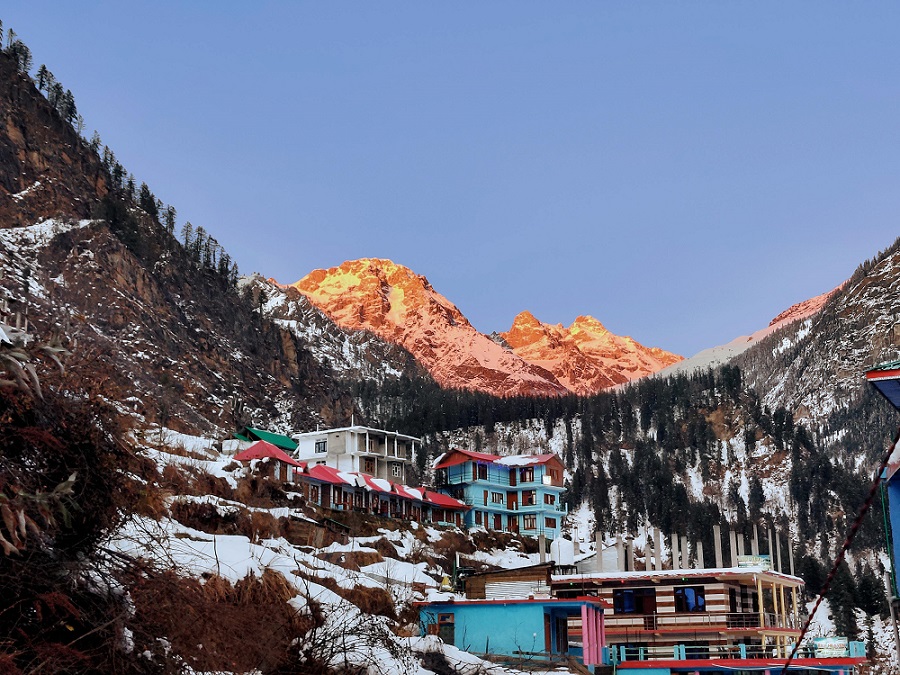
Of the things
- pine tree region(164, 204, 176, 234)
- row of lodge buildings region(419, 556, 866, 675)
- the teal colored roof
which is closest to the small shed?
the teal colored roof

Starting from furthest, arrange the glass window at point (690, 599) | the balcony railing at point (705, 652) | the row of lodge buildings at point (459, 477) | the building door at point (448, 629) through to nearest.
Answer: the row of lodge buildings at point (459, 477)
the glass window at point (690, 599)
the balcony railing at point (705, 652)
the building door at point (448, 629)

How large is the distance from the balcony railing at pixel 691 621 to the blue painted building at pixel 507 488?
132ft

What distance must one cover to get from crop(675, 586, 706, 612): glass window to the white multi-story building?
4360cm

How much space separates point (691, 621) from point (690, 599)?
1039 mm

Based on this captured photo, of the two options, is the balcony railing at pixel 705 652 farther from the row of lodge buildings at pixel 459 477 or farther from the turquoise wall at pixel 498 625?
the row of lodge buildings at pixel 459 477

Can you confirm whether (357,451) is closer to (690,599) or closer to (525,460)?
(525,460)

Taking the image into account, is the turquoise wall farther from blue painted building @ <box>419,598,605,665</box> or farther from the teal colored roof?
the teal colored roof

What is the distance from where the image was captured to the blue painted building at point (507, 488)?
88.2m

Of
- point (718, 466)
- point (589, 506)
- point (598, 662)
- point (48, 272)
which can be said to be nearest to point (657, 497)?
point (589, 506)

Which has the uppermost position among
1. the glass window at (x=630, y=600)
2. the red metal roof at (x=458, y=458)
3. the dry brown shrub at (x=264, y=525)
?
the red metal roof at (x=458, y=458)

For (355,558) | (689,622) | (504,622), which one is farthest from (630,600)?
(355,558)

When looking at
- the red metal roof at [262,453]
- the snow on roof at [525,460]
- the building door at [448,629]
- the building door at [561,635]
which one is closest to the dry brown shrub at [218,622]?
the building door at [448,629]

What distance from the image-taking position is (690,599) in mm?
45688

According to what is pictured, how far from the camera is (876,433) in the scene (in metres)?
198
